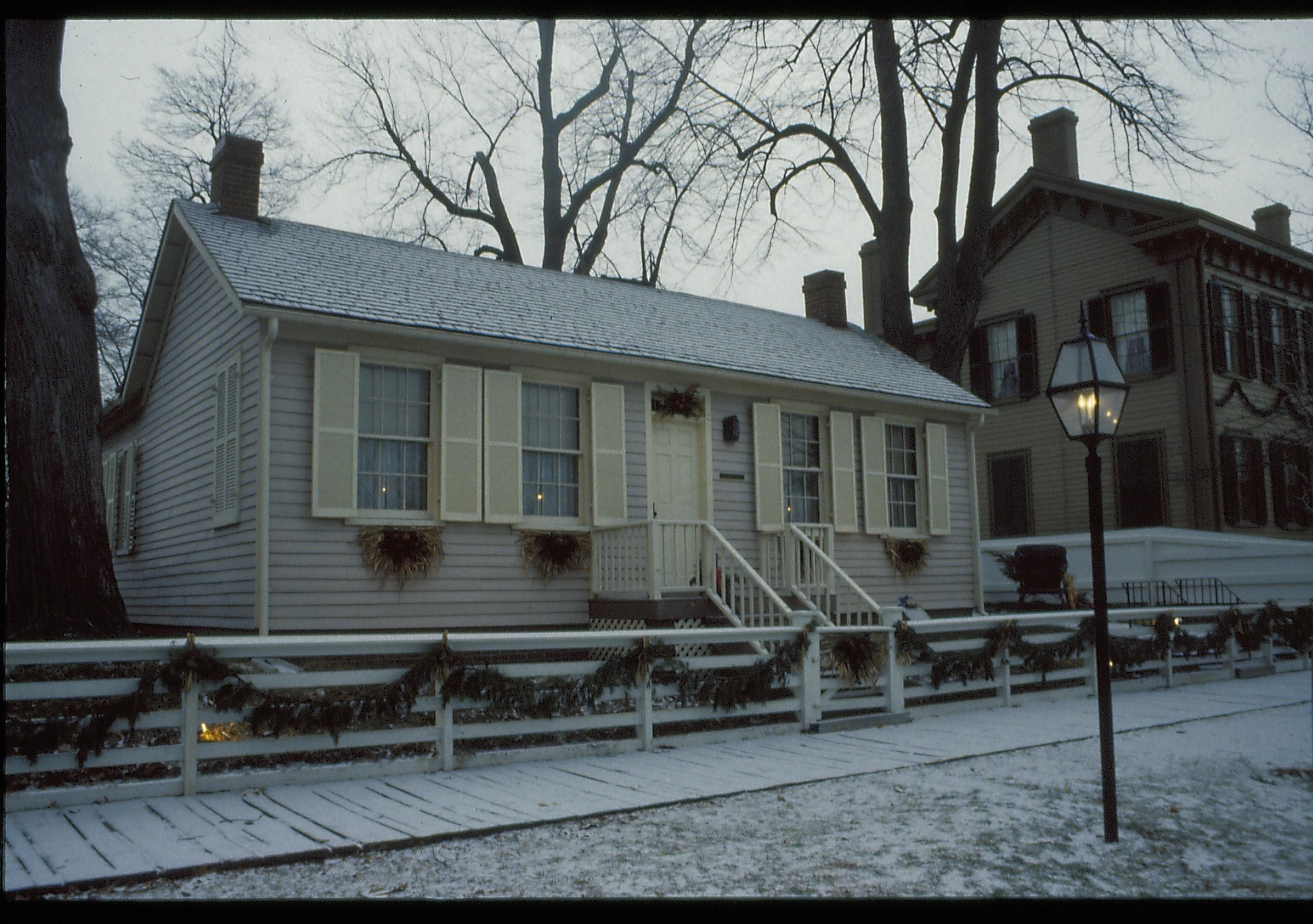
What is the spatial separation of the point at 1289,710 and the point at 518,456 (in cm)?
799

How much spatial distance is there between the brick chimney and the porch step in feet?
A: 28.1

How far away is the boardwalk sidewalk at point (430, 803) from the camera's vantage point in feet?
15.3

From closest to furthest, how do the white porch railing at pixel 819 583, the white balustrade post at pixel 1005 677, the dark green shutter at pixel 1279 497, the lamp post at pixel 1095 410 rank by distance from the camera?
1. the lamp post at pixel 1095 410
2. the white balustrade post at pixel 1005 677
3. the white porch railing at pixel 819 583
4. the dark green shutter at pixel 1279 497

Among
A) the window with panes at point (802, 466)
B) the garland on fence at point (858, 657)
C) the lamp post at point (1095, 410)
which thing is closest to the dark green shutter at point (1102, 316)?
the window with panes at point (802, 466)

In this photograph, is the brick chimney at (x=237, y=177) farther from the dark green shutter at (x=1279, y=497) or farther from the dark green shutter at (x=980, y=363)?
the dark green shutter at (x=1279, y=497)

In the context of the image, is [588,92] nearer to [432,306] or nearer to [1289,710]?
[432,306]

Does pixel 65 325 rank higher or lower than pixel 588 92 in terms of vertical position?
lower

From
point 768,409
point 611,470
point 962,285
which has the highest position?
point 962,285

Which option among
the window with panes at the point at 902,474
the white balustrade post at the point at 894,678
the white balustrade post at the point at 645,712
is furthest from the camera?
the window with panes at the point at 902,474

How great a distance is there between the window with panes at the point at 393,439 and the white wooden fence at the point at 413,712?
1599mm

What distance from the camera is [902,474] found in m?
15.1

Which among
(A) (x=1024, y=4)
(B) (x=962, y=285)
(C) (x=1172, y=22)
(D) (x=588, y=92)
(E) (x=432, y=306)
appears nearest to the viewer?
(A) (x=1024, y=4)
